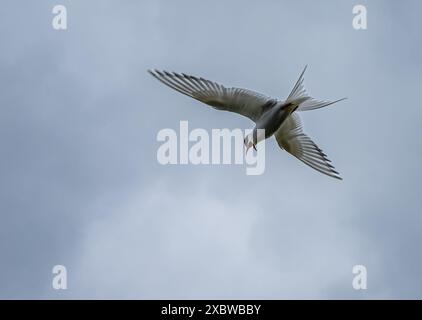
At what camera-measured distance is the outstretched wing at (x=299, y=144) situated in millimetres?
18234

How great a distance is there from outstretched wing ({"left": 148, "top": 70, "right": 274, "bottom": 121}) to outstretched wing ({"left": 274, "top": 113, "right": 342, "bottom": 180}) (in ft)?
2.81

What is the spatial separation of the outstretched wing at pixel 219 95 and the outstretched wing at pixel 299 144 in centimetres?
86

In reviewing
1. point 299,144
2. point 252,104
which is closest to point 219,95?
point 252,104

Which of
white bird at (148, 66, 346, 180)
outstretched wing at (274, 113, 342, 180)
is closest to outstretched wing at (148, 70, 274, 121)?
white bird at (148, 66, 346, 180)

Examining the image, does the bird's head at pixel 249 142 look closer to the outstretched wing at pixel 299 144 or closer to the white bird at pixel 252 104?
the white bird at pixel 252 104

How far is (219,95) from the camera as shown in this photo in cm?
1759

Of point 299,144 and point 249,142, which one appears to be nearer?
point 249,142

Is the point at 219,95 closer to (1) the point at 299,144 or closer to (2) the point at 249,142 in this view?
(2) the point at 249,142

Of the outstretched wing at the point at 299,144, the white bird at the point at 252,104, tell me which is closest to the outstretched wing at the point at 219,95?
the white bird at the point at 252,104

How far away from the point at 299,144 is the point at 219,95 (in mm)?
1826

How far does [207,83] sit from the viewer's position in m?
17.4
